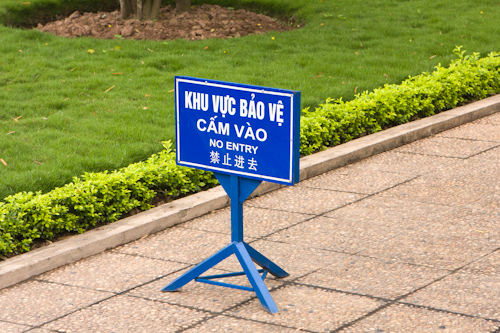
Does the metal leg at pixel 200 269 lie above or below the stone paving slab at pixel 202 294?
above

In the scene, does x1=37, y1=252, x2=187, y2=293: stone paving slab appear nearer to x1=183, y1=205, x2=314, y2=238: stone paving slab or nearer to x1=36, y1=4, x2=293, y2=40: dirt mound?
x1=183, y1=205, x2=314, y2=238: stone paving slab

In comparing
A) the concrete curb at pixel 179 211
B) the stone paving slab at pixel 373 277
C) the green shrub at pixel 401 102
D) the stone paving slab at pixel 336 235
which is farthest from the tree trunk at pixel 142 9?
the stone paving slab at pixel 373 277

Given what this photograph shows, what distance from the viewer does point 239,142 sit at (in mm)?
4566

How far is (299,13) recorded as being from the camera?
48.4ft

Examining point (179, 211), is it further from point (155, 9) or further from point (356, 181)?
point (155, 9)

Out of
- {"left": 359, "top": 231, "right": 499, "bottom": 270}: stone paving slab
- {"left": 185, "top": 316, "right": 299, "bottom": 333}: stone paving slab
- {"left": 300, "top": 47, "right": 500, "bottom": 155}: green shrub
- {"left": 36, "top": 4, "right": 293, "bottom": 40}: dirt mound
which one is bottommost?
{"left": 359, "top": 231, "right": 499, "bottom": 270}: stone paving slab

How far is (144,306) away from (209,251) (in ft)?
3.30

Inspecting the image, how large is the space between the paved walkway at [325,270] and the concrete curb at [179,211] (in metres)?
0.08

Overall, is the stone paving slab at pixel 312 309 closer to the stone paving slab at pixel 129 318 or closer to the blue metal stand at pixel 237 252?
the blue metal stand at pixel 237 252

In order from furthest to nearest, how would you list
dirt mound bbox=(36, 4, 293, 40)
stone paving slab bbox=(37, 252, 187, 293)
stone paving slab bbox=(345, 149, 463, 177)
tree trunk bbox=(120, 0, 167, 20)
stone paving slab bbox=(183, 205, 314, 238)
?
tree trunk bbox=(120, 0, 167, 20) < dirt mound bbox=(36, 4, 293, 40) < stone paving slab bbox=(345, 149, 463, 177) < stone paving slab bbox=(183, 205, 314, 238) < stone paving slab bbox=(37, 252, 187, 293)

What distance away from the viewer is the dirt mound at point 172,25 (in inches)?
503

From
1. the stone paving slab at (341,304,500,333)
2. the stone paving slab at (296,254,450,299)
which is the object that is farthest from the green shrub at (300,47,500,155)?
the stone paving slab at (341,304,500,333)

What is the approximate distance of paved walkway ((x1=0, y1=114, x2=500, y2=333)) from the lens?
14.2 ft

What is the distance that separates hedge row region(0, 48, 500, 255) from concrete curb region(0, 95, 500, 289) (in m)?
0.16
